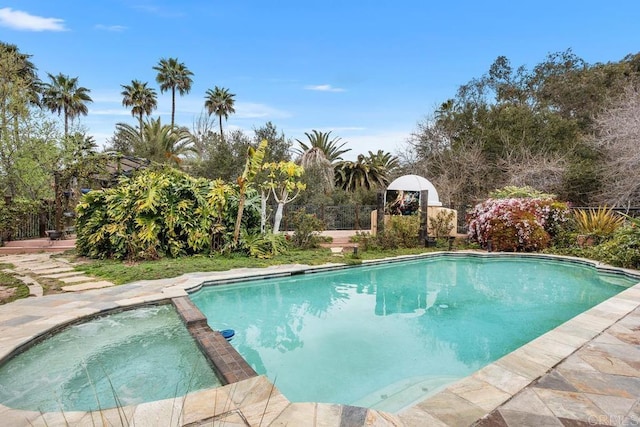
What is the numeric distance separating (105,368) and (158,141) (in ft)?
72.3

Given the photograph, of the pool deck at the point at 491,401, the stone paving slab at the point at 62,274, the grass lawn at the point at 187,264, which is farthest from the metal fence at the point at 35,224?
the pool deck at the point at 491,401

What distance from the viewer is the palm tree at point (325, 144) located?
78.2 ft

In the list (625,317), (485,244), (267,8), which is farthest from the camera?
(485,244)

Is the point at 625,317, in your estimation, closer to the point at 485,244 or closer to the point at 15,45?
the point at 485,244

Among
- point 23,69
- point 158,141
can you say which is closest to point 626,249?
point 158,141

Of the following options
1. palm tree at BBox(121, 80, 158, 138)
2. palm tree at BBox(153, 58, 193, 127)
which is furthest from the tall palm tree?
palm tree at BBox(153, 58, 193, 127)

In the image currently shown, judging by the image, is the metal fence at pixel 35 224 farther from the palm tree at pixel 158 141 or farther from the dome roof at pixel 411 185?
the dome roof at pixel 411 185

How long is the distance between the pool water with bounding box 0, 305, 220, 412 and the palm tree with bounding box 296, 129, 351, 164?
20.1 meters

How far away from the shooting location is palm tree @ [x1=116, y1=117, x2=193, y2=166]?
74.2 ft

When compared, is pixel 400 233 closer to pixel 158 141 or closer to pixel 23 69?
pixel 158 141

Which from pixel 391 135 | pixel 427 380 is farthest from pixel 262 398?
pixel 391 135

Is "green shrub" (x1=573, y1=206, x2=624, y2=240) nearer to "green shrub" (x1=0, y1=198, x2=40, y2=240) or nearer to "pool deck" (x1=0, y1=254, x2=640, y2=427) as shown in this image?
"pool deck" (x1=0, y1=254, x2=640, y2=427)

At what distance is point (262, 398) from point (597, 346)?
3583mm

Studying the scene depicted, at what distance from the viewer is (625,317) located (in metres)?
4.68
